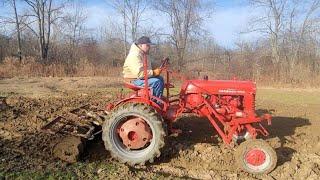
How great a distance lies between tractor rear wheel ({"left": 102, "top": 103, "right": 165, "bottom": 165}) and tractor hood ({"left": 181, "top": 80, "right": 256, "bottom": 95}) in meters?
0.94

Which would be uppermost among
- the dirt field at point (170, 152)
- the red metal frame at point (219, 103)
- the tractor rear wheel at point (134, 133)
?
the red metal frame at point (219, 103)

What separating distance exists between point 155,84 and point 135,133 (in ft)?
2.90

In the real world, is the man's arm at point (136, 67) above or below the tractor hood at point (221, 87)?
above

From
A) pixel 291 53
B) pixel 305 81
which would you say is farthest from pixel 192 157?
pixel 291 53

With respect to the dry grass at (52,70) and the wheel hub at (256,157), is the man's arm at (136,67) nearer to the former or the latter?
the wheel hub at (256,157)

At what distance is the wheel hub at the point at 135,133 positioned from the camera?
677cm

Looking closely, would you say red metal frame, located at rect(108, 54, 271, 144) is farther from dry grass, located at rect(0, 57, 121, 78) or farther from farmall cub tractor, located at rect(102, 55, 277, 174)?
dry grass, located at rect(0, 57, 121, 78)

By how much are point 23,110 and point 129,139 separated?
15.0 feet

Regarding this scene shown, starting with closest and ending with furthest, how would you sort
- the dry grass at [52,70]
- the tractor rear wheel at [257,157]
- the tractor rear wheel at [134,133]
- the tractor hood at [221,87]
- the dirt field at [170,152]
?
the dirt field at [170,152] < the tractor rear wheel at [257,157] < the tractor rear wheel at [134,133] < the tractor hood at [221,87] < the dry grass at [52,70]

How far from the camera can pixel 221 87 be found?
7.30 meters

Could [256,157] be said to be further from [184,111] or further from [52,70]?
[52,70]

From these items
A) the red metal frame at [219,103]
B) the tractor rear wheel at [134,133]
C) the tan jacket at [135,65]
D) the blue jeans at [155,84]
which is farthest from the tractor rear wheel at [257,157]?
the tan jacket at [135,65]

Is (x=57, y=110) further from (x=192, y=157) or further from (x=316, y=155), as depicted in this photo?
(x=316, y=155)

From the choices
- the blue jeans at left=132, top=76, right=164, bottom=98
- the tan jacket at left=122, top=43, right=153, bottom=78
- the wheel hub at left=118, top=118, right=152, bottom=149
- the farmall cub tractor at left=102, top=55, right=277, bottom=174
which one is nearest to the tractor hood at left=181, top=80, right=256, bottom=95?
the farmall cub tractor at left=102, top=55, right=277, bottom=174
